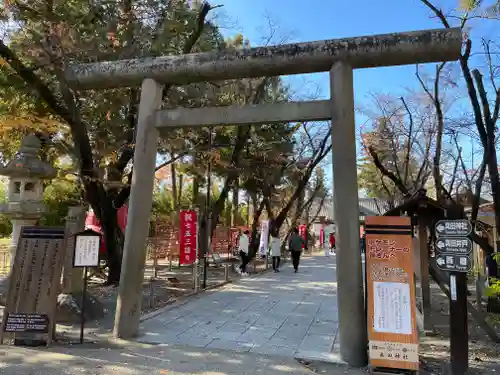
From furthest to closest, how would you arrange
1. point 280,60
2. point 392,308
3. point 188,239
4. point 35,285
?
point 188,239 < point 280,60 < point 35,285 < point 392,308

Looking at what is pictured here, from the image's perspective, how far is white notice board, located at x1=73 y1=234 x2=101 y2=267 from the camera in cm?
648

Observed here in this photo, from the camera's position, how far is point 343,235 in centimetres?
580

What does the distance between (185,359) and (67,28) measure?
8.37 meters

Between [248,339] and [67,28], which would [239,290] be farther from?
[67,28]

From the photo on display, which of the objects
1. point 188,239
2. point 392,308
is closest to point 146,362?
point 392,308

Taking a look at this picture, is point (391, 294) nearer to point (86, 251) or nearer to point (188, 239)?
point (86, 251)

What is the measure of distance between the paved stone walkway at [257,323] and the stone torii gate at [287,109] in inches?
27.5

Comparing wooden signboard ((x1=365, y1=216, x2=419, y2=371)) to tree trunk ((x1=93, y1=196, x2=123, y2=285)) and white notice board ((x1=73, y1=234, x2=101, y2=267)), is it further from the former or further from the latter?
tree trunk ((x1=93, y1=196, x2=123, y2=285))

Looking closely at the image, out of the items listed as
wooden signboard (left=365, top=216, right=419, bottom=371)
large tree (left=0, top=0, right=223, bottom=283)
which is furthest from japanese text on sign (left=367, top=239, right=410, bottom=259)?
large tree (left=0, top=0, right=223, bottom=283)

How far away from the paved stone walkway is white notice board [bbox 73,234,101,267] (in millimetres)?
1481

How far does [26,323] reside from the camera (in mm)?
6105

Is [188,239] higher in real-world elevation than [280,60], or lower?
lower

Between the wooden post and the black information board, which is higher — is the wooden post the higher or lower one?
the higher one

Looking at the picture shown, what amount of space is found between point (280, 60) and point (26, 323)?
555 cm
